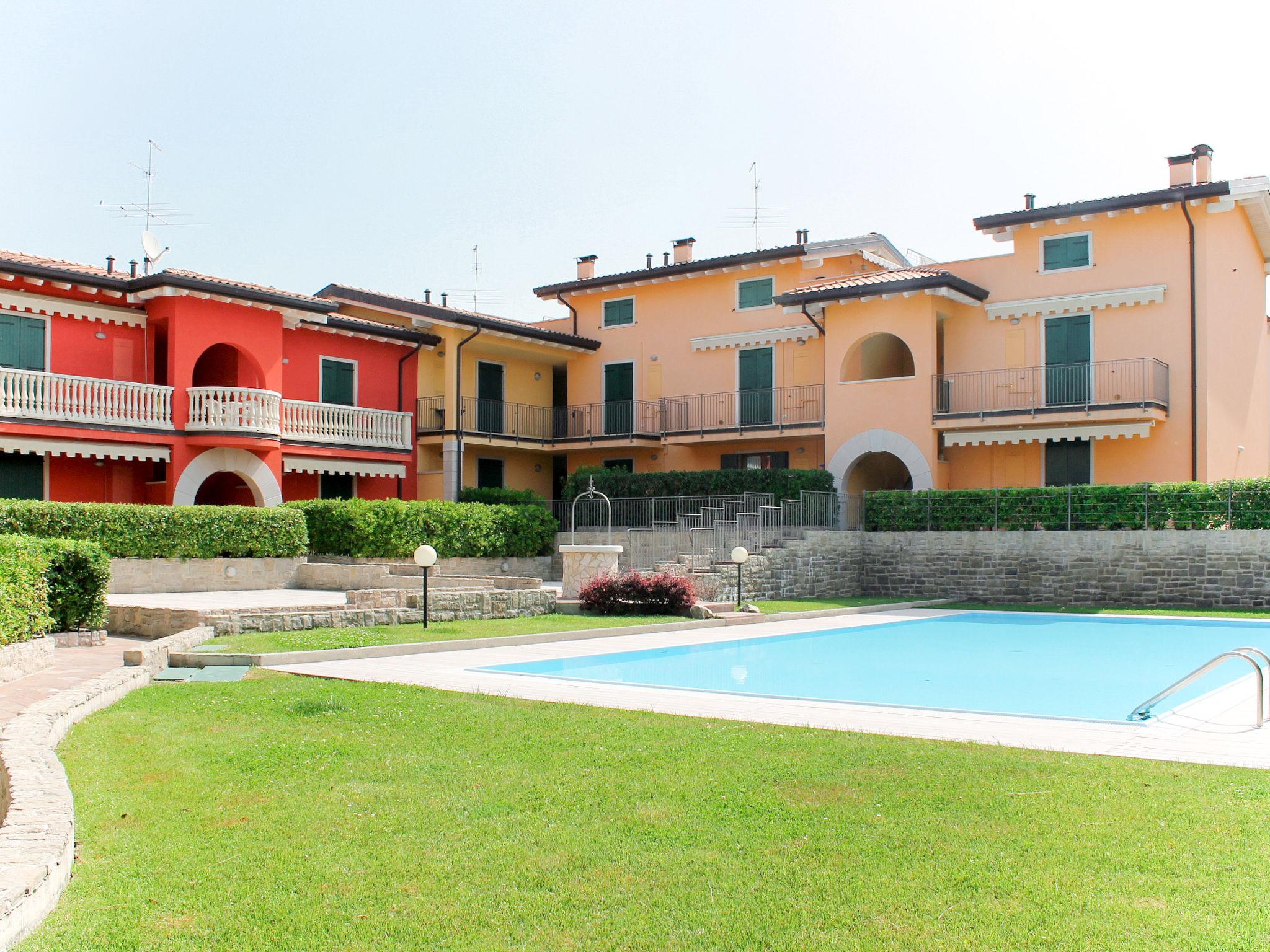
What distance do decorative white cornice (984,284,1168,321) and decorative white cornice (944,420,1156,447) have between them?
3.16 metres

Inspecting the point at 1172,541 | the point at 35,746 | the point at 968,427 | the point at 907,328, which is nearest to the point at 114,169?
the point at 907,328

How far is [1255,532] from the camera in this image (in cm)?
2125

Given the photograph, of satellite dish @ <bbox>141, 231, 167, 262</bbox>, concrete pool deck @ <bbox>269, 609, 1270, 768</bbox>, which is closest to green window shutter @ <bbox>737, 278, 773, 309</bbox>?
satellite dish @ <bbox>141, 231, 167, 262</bbox>

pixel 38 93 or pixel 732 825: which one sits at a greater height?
pixel 38 93

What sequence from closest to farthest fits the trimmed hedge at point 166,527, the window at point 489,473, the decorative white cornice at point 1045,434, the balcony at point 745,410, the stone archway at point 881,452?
the trimmed hedge at point 166,527
the decorative white cornice at point 1045,434
the stone archway at point 881,452
the balcony at point 745,410
the window at point 489,473

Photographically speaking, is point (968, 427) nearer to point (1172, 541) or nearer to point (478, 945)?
point (1172, 541)

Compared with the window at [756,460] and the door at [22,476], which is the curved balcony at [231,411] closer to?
the door at [22,476]

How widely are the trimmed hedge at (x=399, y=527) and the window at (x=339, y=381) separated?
549 cm

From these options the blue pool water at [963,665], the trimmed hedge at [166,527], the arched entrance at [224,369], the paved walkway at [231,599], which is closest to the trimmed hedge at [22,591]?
the paved walkway at [231,599]

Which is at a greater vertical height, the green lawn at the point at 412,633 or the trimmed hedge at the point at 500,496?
the trimmed hedge at the point at 500,496

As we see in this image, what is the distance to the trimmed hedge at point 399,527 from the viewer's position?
2331 cm

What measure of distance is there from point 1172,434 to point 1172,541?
4.29 m

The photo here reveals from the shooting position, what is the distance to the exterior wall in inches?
848

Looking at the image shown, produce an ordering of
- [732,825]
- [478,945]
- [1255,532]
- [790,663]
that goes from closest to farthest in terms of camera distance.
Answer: [478,945] → [732,825] → [790,663] → [1255,532]
